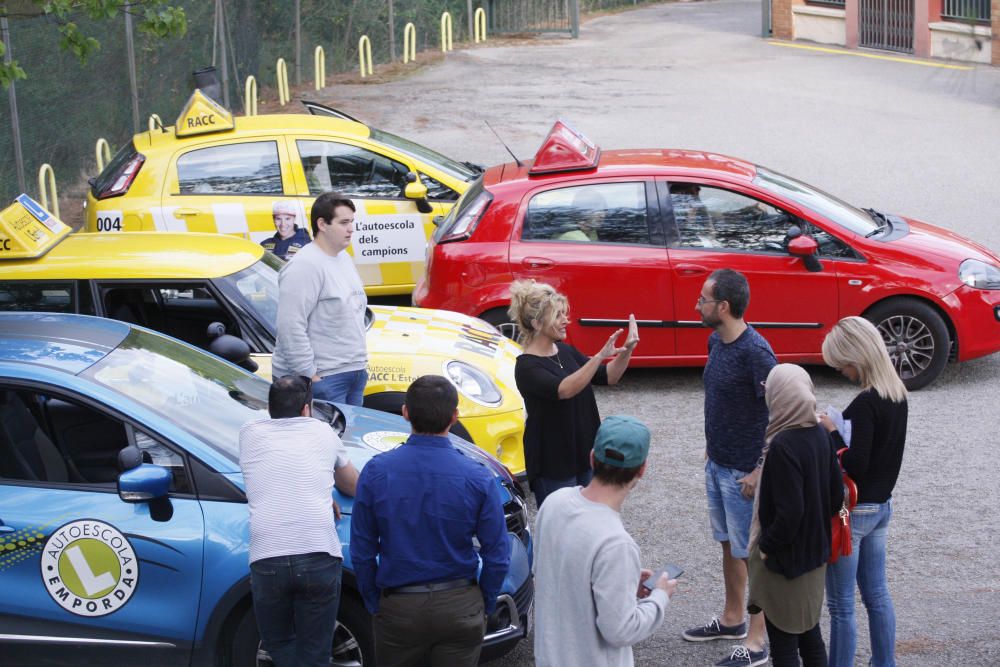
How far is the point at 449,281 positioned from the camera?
888 centimetres

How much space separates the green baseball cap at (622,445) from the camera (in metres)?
3.65

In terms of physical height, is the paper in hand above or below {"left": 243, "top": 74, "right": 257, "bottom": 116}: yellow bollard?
below

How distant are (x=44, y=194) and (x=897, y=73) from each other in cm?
1574

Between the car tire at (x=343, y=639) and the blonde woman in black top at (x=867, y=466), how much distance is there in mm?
1838

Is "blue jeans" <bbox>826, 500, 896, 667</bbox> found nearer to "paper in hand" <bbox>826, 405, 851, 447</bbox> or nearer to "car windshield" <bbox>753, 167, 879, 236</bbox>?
"paper in hand" <bbox>826, 405, 851, 447</bbox>

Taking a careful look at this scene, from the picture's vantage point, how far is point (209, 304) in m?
7.02

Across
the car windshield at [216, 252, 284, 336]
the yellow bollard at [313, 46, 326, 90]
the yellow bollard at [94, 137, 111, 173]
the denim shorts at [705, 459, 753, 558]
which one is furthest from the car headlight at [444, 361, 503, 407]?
the yellow bollard at [313, 46, 326, 90]

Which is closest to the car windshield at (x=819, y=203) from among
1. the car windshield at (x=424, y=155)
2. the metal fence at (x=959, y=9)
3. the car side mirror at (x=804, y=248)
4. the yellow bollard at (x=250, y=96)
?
the car side mirror at (x=804, y=248)

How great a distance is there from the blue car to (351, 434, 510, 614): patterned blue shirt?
70cm

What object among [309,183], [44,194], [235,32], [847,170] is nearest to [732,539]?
[309,183]

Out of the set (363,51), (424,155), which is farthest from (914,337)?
(363,51)

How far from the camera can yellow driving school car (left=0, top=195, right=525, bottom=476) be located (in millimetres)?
6793

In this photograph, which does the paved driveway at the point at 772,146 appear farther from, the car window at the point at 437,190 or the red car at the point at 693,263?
the car window at the point at 437,190

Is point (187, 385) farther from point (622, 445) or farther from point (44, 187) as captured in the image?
point (44, 187)
